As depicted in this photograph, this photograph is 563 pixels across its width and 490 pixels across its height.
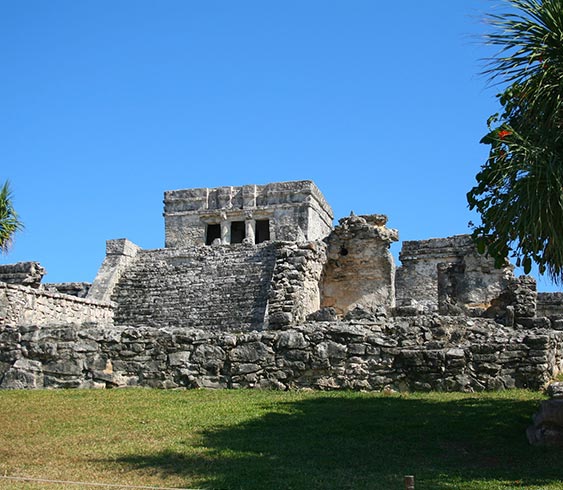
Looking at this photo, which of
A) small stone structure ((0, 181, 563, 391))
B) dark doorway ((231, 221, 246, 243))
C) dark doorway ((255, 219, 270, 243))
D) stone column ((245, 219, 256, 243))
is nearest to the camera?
small stone structure ((0, 181, 563, 391))

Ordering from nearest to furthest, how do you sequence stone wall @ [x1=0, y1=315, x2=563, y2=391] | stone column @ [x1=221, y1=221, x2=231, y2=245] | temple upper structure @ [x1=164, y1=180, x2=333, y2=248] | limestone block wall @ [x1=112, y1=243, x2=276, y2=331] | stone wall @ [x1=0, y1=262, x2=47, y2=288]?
stone wall @ [x1=0, y1=315, x2=563, y2=391], limestone block wall @ [x1=112, y1=243, x2=276, y2=331], stone wall @ [x1=0, y1=262, x2=47, y2=288], temple upper structure @ [x1=164, y1=180, x2=333, y2=248], stone column @ [x1=221, y1=221, x2=231, y2=245]

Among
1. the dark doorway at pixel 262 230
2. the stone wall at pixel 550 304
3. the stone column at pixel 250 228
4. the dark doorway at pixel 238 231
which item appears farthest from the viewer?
the dark doorway at pixel 238 231

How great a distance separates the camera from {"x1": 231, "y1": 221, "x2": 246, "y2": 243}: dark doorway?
34.5 m

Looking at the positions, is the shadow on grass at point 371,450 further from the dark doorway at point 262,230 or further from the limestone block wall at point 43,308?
the dark doorway at point 262,230

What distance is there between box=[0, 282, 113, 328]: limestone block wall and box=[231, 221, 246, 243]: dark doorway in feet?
52.2

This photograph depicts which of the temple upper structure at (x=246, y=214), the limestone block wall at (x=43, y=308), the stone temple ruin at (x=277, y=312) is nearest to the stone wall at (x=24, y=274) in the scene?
the stone temple ruin at (x=277, y=312)

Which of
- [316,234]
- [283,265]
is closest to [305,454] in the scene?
[283,265]

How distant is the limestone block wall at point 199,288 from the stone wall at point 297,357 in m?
6.23

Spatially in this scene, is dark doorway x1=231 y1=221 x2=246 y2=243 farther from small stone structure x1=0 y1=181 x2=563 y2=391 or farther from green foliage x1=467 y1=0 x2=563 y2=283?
green foliage x1=467 y1=0 x2=563 y2=283

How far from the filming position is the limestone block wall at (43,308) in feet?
53.0

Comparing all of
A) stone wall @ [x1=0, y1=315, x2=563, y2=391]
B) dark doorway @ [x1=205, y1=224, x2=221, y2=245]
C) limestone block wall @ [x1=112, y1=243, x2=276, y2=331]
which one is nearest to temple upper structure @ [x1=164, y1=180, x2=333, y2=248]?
dark doorway @ [x1=205, y1=224, x2=221, y2=245]

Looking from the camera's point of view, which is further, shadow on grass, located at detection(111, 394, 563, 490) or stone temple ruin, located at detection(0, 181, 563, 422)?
stone temple ruin, located at detection(0, 181, 563, 422)

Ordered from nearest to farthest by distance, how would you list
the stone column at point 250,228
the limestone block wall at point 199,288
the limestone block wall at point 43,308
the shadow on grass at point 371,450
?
the shadow on grass at point 371,450, the limestone block wall at point 43,308, the limestone block wall at point 199,288, the stone column at point 250,228

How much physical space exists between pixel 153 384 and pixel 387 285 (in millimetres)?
9624
